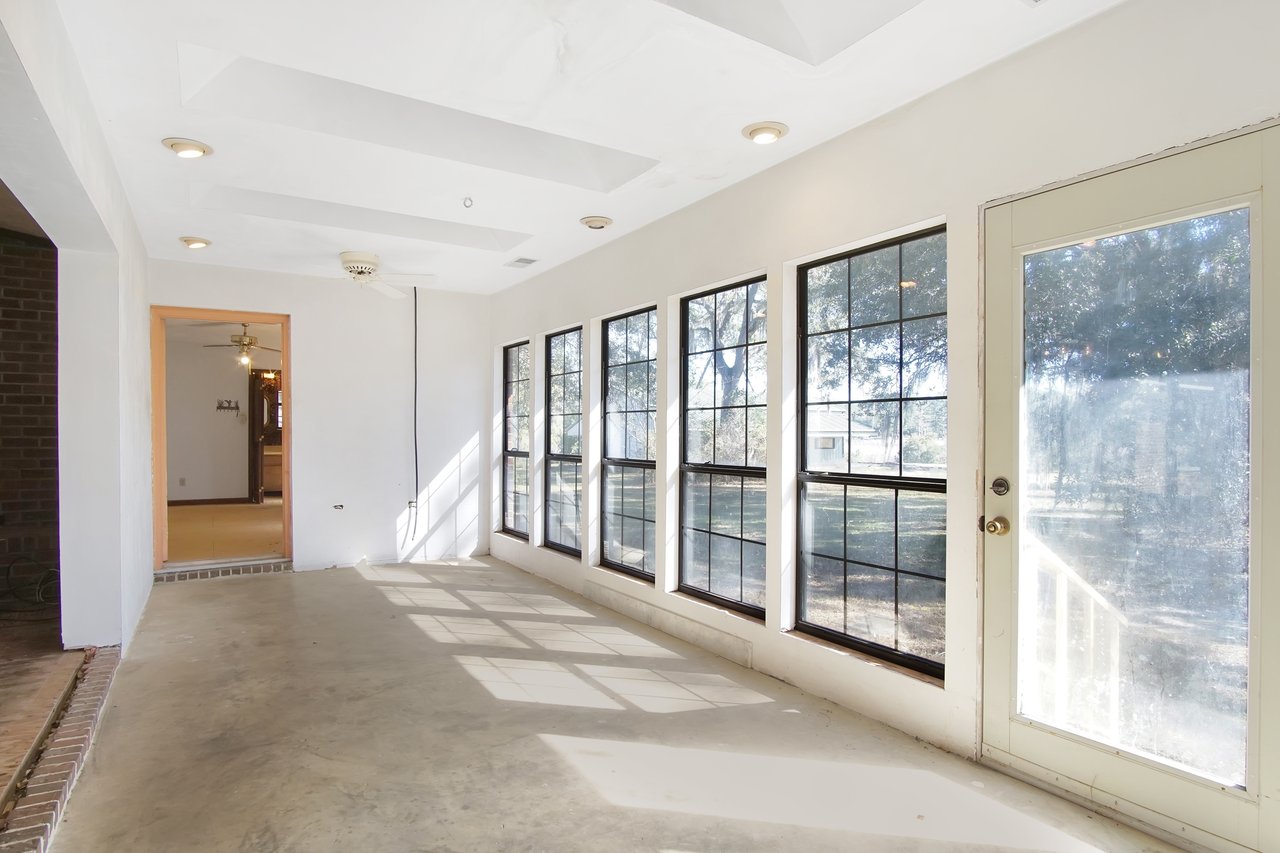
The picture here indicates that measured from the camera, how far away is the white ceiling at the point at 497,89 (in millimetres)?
2535

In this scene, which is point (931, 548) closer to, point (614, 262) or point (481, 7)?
point (481, 7)

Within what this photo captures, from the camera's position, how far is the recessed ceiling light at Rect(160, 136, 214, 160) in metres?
3.57

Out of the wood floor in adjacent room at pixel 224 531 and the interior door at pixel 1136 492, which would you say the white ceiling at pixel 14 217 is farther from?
the interior door at pixel 1136 492

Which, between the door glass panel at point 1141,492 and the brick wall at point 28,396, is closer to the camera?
the door glass panel at point 1141,492

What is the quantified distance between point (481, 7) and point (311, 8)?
0.58 m

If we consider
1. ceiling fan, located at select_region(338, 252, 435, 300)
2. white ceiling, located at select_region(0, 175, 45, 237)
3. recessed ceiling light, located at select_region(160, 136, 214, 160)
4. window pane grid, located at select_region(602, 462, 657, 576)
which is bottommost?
window pane grid, located at select_region(602, 462, 657, 576)

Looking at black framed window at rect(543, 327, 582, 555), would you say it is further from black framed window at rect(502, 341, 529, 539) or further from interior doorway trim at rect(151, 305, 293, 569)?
interior doorway trim at rect(151, 305, 293, 569)

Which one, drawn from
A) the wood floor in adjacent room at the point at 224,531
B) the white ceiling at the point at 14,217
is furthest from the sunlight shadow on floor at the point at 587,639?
the white ceiling at the point at 14,217

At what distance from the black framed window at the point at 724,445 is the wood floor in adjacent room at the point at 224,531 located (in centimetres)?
456

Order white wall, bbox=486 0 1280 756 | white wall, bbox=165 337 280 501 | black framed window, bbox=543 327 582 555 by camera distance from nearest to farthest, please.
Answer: white wall, bbox=486 0 1280 756
black framed window, bbox=543 327 582 555
white wall, bbox=165 337 280 501

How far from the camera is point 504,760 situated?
115 inches

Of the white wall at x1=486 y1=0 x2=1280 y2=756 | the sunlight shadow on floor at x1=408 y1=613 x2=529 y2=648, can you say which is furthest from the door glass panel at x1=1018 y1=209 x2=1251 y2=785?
the sunlight shadow on floor at x1=408 y1=613 x2=529 y2=648

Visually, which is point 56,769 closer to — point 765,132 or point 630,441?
point 630,441

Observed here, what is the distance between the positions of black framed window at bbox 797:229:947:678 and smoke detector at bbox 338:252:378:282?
3.62m
